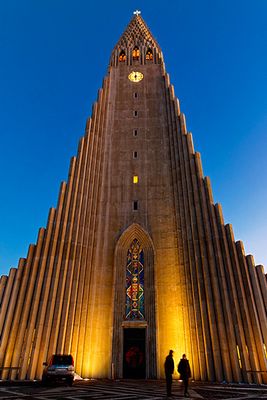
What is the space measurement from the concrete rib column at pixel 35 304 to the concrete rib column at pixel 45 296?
227 millimetres

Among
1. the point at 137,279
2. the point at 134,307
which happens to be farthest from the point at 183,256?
the point at 134,307

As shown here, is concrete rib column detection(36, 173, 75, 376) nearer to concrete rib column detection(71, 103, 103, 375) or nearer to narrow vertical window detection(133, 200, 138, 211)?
concrete rib column detection(71, 103, 103, 375)

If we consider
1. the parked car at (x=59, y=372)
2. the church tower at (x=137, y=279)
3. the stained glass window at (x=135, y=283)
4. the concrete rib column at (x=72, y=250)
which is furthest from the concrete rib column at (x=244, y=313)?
the concrete rib column at (x=72, y=250)

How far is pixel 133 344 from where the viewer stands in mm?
19031

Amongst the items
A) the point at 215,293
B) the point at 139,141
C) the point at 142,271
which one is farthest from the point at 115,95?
the point at 215,293

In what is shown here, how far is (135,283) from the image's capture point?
822 inches

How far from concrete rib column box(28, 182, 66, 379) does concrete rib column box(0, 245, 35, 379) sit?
1.22 metres

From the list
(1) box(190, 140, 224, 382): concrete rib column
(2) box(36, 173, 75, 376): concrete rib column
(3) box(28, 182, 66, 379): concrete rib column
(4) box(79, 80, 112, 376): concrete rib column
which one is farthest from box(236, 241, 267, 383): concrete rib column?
(3) box(28, 182, 66, 379): concrete rib column

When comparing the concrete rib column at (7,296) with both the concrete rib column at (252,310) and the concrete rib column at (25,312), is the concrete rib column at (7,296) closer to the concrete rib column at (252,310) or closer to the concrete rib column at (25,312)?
the concrete rib column at (25,312)

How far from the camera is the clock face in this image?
31.8m

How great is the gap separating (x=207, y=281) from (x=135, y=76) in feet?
77.3

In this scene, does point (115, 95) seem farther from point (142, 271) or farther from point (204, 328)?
point (204, 328)

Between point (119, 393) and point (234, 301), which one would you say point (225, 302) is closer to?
point (234, 301)

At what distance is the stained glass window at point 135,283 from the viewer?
783 inches
